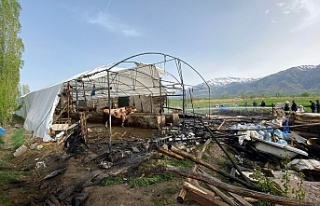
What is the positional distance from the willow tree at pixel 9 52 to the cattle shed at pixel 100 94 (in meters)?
1.60

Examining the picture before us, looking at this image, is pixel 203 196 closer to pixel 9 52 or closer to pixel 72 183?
pixel 72 183

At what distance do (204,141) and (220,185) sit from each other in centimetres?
580

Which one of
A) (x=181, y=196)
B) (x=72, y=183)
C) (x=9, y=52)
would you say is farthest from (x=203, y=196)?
(x=9, y=52)

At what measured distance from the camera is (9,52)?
52.7ft

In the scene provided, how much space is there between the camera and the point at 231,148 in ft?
29.3

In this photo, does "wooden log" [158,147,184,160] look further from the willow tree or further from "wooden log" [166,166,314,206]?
the willow tree

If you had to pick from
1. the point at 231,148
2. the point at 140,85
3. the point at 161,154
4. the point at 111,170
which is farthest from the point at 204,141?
the point at 140,85

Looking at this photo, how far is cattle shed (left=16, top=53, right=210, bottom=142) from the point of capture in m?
12.0

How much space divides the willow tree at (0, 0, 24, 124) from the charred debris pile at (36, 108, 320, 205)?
818cm

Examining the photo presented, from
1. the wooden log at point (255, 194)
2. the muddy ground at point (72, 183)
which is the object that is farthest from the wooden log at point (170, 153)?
the wooden log at point (255, 194)

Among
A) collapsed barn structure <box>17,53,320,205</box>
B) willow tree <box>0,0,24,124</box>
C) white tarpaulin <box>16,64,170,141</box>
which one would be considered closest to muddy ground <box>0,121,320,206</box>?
collapsed barn structure <box>17,53,320,205</box>

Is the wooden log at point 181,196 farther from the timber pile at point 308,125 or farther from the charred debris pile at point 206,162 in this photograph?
the timber pile at point 308,125

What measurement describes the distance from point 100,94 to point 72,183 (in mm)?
13394

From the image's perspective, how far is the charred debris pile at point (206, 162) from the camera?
3576mm
